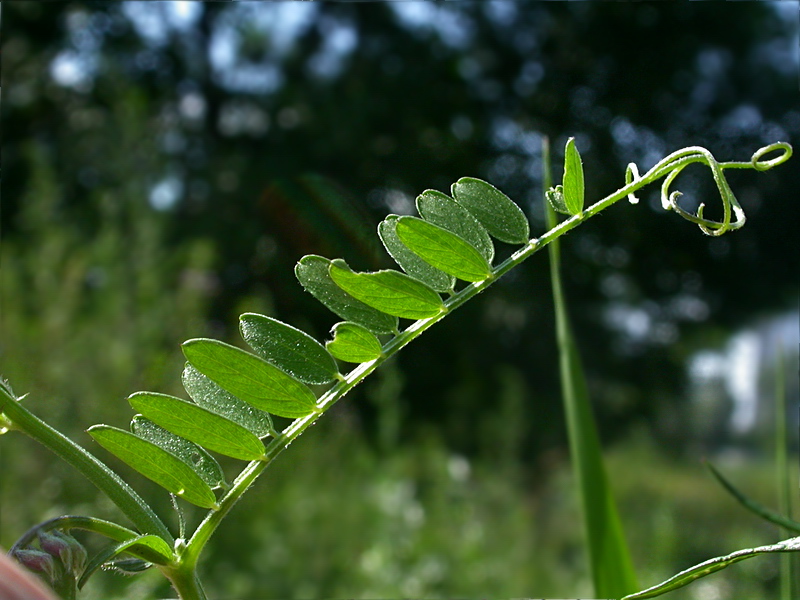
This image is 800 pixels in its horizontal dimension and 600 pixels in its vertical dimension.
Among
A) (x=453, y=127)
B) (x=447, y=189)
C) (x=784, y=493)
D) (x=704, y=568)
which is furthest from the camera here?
(x=453, y=127)

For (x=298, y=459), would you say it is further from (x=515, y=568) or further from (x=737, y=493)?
(x=737, y=493)

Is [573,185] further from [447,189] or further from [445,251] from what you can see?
[447,189]

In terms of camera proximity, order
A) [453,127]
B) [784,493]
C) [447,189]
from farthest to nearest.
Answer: [453,127], [447,189], [784,493]

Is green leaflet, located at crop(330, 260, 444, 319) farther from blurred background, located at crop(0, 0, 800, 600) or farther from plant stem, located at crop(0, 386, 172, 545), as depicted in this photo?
blurred background, located at crop(0, 0, 800, 600)

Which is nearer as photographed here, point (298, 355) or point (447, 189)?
point (298, 355)

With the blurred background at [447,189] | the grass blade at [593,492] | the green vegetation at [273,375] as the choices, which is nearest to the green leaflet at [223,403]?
the green vegetation at [273,375]

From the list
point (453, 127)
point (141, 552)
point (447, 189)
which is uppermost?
point (453, 127)

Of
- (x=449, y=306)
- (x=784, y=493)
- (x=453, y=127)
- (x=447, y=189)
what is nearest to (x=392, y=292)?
(x=449, y=306)

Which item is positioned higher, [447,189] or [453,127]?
[453,127]
